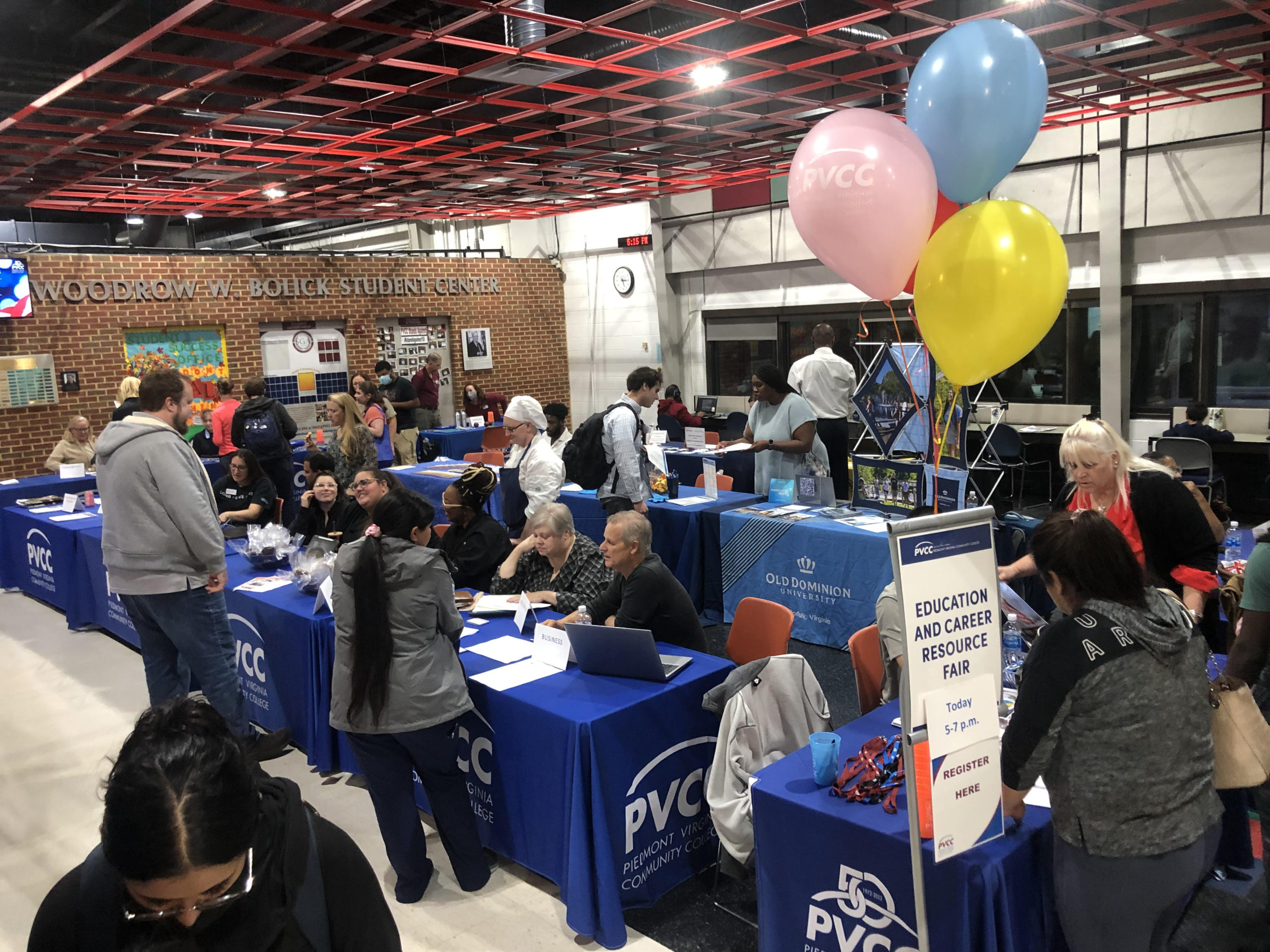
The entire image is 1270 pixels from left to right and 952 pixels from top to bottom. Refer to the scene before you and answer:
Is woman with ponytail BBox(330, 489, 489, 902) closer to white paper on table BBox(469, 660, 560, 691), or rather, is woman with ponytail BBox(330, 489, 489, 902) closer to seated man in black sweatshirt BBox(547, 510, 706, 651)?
white paper on table BBox(469, 660, 560, 691)

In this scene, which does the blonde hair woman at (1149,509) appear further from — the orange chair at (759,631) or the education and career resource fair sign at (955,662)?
the education and career resource fair sign at (955,662)

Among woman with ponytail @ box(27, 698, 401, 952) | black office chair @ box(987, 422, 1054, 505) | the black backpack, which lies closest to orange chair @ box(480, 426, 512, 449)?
the black backpack

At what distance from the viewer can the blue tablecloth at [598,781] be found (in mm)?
2715

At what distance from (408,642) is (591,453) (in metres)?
2.99

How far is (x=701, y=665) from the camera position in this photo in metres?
3.08

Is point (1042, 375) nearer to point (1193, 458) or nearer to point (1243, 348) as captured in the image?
point (1243, 348)

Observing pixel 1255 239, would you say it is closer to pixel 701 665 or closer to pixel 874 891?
pixel 701 665

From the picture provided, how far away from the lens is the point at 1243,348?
Answer: 26.2 feet

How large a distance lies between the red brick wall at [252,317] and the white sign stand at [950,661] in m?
10.0

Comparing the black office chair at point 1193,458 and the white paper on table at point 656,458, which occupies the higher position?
the white paper on table at point 656,458

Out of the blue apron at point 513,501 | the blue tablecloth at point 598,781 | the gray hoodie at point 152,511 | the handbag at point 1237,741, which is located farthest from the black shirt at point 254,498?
the handbag at point 1237,741

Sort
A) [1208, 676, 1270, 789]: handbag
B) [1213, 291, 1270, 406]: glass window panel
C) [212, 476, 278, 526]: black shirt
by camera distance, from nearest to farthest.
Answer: [1208, 676, 1270, 789]: handbag < [212, 476, 278, 526]: black shirt < [1213, 291, 1270, 406]: glass window panel

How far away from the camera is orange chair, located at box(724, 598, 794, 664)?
3.33m

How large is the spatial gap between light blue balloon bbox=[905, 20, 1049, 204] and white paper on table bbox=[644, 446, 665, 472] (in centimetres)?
390
